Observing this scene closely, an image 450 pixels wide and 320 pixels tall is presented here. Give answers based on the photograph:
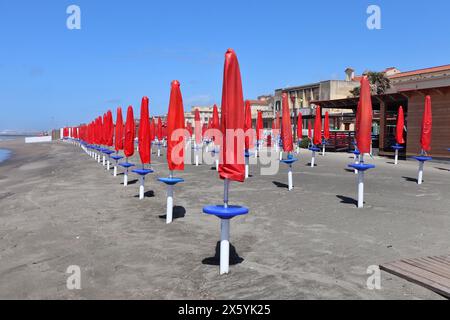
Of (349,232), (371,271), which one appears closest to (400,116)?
(349,232)

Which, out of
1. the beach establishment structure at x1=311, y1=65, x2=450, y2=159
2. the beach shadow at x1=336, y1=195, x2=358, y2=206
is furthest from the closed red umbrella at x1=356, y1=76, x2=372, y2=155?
the beach establishment structure at x1=311, y1=65, x2=450, y2=159

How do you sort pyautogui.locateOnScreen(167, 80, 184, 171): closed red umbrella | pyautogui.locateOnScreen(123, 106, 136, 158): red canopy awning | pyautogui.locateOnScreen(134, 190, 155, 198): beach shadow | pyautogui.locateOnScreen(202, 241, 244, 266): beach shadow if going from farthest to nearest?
pyautogui.locateOnScreen(123, 106, 136, 158): red canopy awning
pyautogui.locateOnScreen(134, 190, 155, 198): beach shadow
pyautogui.locateOnScreen(167, 80, 184, 171): closed red umbrella
pyautogui.locateOnScreen(202, 241, 244, 266): beach shadow

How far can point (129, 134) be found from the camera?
11328 millimetres

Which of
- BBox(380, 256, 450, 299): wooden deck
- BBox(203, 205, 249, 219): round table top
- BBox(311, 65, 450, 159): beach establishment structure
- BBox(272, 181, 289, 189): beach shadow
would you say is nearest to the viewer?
BBox(380, 256, 450, 299): wooden deck

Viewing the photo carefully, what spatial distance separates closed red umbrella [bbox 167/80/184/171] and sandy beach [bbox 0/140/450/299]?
4.23 ft

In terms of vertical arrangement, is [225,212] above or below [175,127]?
below

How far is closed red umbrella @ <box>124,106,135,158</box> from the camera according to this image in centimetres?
1127

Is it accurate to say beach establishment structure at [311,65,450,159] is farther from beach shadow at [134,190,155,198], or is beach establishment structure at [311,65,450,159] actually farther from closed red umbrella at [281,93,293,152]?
beach shadow at [134,190,155,198]

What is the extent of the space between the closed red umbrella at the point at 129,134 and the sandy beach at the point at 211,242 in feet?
3.80

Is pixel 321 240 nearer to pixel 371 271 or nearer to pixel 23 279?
pixel 371 271

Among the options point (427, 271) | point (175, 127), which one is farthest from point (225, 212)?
point (175, 127)

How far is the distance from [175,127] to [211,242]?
2.18 m

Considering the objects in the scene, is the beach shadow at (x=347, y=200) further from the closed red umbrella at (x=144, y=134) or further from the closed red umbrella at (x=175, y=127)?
the closed red umbrella at (x=144, y=134)

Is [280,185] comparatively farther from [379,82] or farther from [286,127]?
[379,82]
